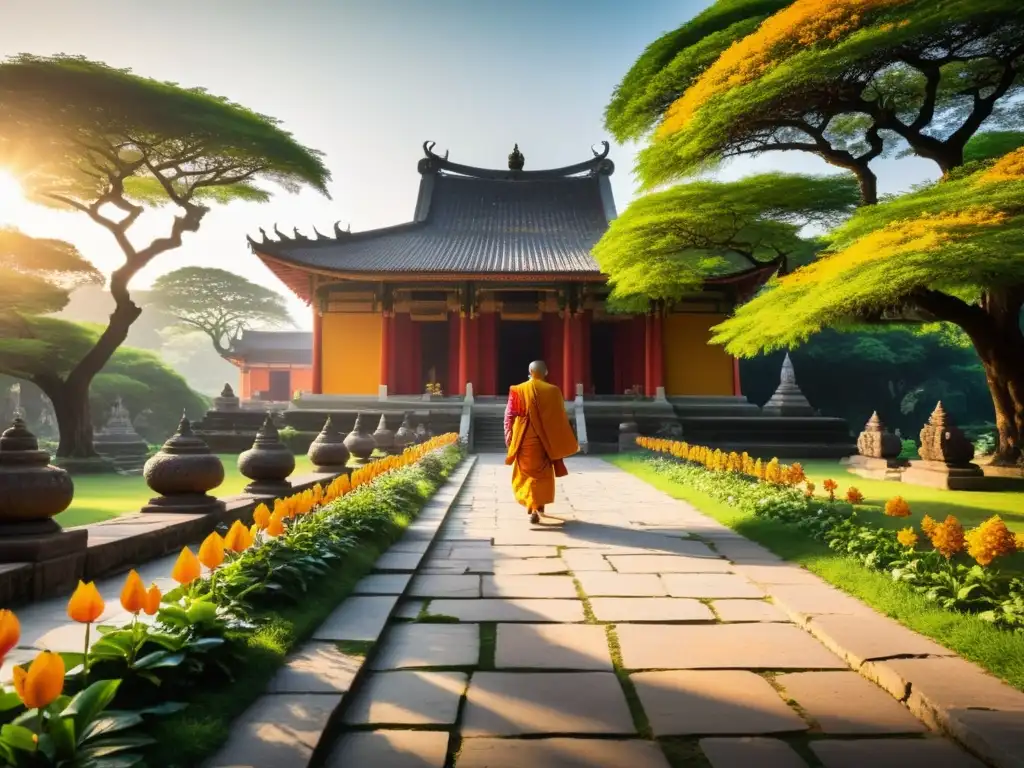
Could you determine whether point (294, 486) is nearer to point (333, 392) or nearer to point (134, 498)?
point (134, 498)

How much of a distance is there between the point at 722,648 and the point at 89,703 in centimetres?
233

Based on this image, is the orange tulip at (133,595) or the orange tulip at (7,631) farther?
the orange tulip at (133,595)

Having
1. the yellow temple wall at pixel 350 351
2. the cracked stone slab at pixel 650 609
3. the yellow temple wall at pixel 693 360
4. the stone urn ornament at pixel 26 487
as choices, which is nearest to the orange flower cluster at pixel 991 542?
the cracked stone slab at pixel 650 609

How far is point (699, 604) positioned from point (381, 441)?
9482 millimetres

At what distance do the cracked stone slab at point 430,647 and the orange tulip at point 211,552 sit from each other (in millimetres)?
751

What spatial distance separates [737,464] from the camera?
8875 millimetres

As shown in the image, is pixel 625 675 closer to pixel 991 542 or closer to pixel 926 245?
pixel 991 542

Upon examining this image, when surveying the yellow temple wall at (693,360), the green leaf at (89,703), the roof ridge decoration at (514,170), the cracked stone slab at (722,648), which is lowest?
the cracked stone slab at (722,648)

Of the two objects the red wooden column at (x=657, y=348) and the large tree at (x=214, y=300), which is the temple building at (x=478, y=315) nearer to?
the red wooden column at (x=657, y=348)

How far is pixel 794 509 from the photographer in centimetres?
581

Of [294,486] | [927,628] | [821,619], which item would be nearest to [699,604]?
[821,619]

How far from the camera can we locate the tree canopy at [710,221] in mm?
9648

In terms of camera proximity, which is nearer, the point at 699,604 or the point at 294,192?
the point at 699,604

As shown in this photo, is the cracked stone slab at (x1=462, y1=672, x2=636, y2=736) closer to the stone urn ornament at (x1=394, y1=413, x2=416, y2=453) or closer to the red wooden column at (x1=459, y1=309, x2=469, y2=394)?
the stone urn ornament at (x1=394, y1=413, x2=416, y2=453)
